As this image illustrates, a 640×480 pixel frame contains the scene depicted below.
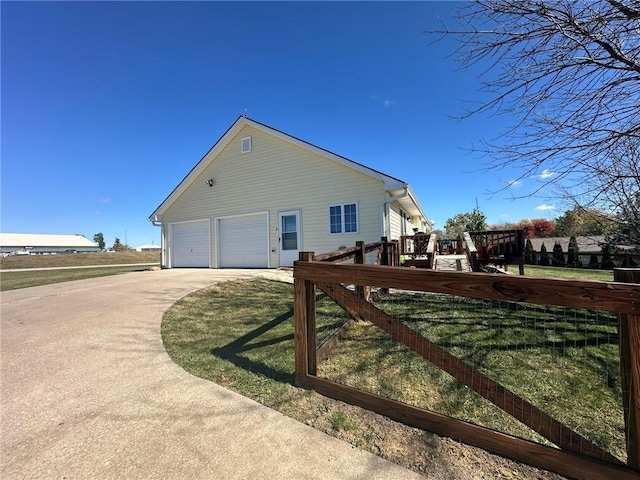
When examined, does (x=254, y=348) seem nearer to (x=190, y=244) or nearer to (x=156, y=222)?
(x=190, y=244)

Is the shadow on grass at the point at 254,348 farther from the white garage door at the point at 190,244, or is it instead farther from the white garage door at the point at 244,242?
the white garage door at the point at 190,244

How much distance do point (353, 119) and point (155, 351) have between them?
12305mm

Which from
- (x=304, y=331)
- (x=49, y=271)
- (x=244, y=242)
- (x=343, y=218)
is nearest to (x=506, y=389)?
(x=304, y=331)

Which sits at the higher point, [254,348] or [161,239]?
[161,239]

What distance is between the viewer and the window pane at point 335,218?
399 inches

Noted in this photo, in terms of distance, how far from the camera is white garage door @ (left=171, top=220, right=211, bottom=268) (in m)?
13.2

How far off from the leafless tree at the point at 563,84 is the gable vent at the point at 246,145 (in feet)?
32.0

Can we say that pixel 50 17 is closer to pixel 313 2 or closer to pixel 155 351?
pixel 313 2

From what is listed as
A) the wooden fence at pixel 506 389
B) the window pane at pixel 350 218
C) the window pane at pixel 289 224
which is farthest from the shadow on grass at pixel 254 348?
the window pane at pixel 289 224

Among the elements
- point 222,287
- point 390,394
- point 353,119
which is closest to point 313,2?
point 353,119

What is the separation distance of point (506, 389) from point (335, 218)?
336 inches

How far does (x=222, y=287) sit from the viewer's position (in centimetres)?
737

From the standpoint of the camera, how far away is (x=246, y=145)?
1212 centimetres

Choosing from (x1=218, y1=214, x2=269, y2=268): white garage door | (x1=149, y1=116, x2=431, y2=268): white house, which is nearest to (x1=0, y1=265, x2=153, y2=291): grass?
(x1=149, y1=116, x2=431, y2=268): white house
